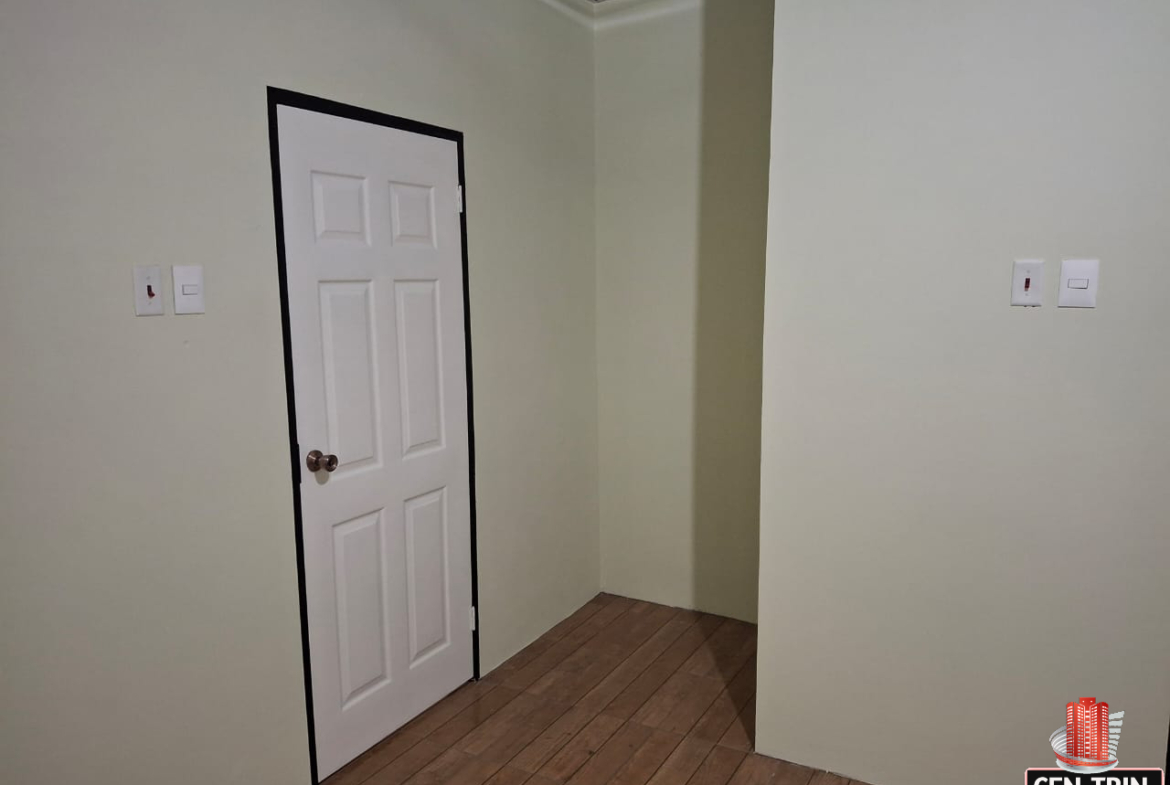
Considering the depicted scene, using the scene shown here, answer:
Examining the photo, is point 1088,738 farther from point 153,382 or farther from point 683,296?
point 153,382

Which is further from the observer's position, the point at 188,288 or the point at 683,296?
the point at 683,296

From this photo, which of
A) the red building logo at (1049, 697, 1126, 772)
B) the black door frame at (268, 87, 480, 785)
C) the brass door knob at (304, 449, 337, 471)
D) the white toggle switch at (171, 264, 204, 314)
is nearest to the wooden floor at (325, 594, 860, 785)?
the black door frame at (268, 87, 480, 785)

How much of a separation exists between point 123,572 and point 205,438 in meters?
0.35

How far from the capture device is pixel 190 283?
1845mm

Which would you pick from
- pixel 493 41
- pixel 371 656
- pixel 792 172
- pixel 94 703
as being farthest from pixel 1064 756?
pixel 493 41

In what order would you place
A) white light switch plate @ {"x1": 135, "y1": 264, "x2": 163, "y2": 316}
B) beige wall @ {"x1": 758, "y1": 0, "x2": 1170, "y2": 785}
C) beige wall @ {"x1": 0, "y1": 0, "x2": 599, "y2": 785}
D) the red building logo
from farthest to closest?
the red building logo, beige wall @ {"x1": 758, "y1": 0, "x2": 1170, "y2": 785}, white light switch plate @ {"x1": 135, "y1": 264, "x2": 163, "y2": 316}, beige wall @ {"x1": 0, "y1": 0, "x2": 599, "y2": 785}

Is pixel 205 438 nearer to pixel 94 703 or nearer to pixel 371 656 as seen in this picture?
pixel 94 703

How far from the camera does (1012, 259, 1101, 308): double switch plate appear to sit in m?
1.90

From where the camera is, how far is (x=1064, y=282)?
193cm

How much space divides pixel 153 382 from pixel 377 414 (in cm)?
72

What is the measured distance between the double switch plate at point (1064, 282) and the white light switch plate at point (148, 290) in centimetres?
211

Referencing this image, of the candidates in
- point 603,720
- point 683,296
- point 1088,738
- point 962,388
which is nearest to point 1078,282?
point 962,388

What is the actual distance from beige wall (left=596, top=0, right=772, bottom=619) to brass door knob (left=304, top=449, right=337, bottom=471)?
1.63 m

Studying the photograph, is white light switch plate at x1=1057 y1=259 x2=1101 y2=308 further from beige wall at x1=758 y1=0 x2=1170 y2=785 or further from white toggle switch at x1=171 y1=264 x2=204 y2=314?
white toggle switch at x1=171 y1=264 x2=204 y2=314
